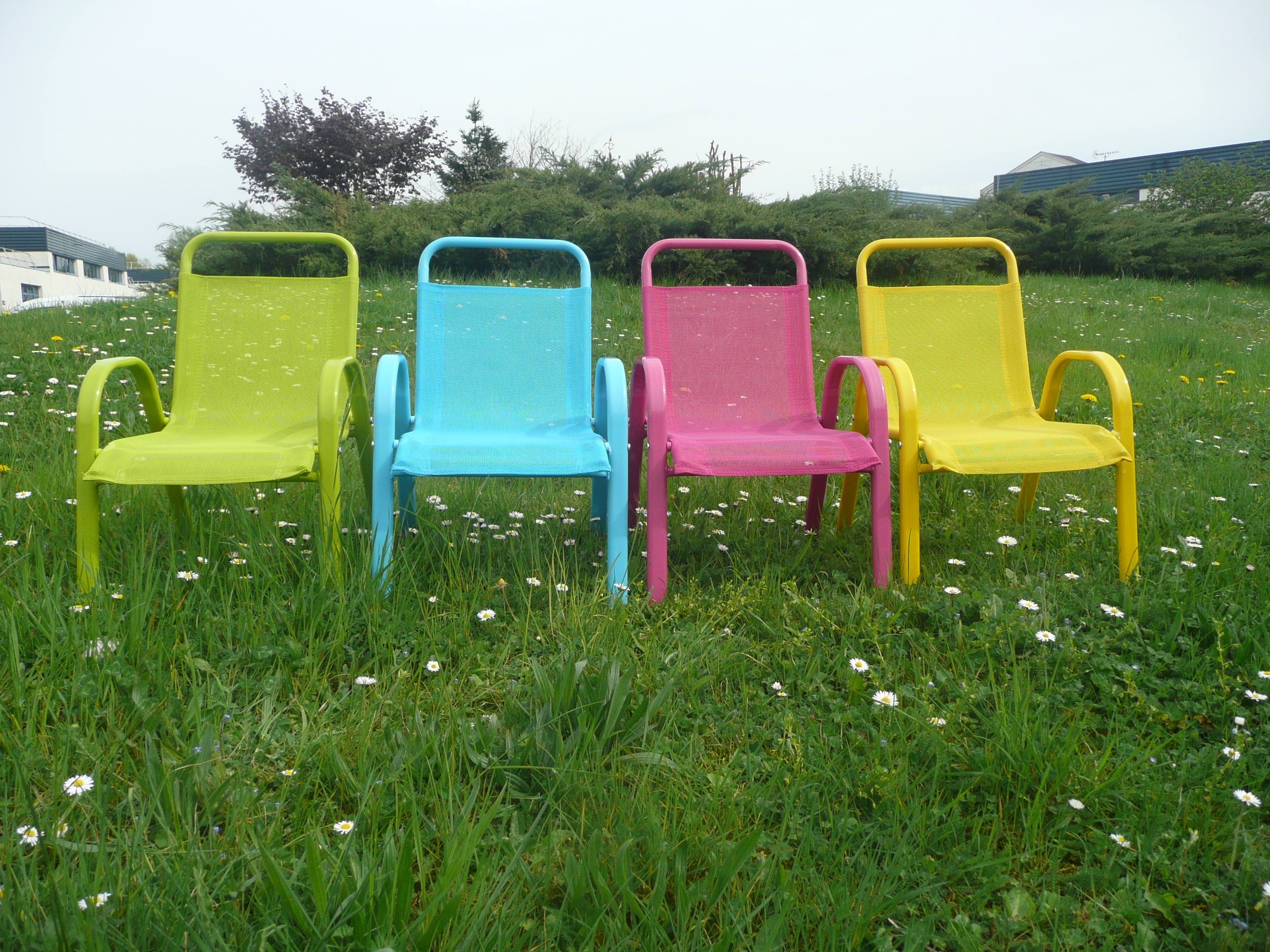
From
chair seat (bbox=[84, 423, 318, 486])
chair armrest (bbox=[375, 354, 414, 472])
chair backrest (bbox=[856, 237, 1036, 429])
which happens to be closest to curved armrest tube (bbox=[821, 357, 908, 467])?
chair backrest (bbox=[856, 237, 1036, 429])

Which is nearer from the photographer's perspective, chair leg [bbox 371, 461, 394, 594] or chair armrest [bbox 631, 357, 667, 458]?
chair leg [bbox 371, 461, 394, 594]

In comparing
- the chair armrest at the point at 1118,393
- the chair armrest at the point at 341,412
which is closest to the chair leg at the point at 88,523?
the chair armrest at the point at 341,412

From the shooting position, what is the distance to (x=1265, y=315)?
8.98 m

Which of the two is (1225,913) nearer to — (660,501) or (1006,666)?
(1006,666)

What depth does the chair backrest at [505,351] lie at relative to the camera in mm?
3250

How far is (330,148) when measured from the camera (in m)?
22.7

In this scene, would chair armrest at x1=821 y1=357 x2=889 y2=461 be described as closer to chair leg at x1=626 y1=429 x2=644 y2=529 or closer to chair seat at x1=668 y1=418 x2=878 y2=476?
chair seat at x1=668 y1=418 x2=878 y2=476

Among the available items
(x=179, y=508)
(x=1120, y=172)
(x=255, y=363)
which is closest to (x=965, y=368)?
(x=255, y=363)

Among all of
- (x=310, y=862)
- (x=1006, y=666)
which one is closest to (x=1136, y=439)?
(x=1006, y=666)

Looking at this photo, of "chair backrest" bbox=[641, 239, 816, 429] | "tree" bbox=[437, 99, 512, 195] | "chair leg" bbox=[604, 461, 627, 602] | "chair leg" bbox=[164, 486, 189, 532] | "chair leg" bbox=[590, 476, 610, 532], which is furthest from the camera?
"tree" bbox=[437, 99, 512, 195]

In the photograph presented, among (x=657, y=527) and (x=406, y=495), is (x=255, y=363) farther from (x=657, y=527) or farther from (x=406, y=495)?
(x=657, y=527)

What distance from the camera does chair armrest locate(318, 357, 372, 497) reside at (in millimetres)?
2506

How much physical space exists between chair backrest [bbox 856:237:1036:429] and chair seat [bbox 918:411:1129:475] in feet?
1.49

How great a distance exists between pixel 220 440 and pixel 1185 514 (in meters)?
3.73
